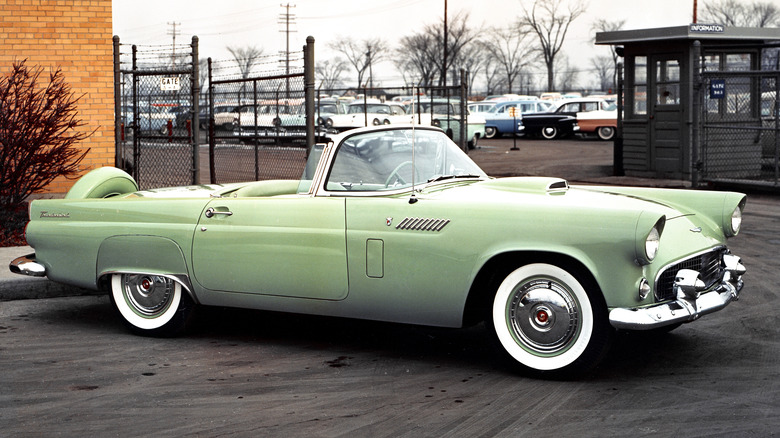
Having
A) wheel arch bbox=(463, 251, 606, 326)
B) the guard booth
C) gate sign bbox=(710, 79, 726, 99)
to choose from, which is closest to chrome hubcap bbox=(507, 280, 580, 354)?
wheel arch bbox=(463, 251, 606, 326)

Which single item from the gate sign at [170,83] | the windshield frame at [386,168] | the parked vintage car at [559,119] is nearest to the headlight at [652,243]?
the windshield frame at [386,168]

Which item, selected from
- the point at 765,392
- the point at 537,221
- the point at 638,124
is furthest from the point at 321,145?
the point at 638,124

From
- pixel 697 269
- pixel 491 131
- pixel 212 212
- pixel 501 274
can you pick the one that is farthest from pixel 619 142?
pixel 491 131

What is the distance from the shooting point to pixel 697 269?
17.7 feet

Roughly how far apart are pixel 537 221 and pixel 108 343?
9.43ft

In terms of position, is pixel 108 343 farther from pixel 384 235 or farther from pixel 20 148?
pixel 20 148

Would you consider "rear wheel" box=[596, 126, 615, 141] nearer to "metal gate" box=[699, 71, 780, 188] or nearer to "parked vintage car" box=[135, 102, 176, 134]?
"metal gate" box=[699, 71, 780, 188]

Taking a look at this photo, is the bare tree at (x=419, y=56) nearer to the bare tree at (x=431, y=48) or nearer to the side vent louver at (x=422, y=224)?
the bare tree at (x=431, y=48)

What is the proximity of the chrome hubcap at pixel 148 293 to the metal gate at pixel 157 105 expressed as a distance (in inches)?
279

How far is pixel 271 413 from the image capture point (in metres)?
4.65

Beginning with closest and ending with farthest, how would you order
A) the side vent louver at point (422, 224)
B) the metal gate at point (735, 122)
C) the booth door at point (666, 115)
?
the side vent louver at point (422, 224)
the metal gate at point (735, 122)
the booth door at point (666, 115)

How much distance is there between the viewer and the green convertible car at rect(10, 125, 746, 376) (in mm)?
5023

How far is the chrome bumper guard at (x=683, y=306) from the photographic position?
482 cm

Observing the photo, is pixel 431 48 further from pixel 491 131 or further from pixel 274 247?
pixel 274 247
